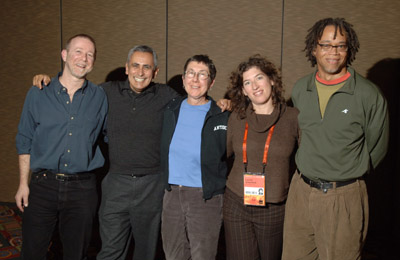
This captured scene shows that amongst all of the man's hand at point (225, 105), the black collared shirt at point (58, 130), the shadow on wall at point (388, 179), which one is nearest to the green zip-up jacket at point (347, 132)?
the man's hand at point (225, 105)

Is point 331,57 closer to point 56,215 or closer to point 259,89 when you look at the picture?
point 259,89

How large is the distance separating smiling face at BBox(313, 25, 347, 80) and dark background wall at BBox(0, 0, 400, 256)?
1.41m

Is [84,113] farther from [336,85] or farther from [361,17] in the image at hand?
[361,17]

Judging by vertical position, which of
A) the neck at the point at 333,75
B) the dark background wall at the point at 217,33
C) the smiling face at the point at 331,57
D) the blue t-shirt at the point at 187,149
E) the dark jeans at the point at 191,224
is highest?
the dark background wall at the point at 217,33

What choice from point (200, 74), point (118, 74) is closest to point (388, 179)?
point (200, 74)

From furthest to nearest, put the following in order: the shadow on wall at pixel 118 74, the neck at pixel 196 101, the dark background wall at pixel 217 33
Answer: the shadow on wall at pixel 118 74 < the dark background wall at pixel 217 33 < the neck at pixel 196 101

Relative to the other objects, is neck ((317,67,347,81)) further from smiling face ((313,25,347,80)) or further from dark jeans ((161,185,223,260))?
dark jeans ((161,185,223,260))

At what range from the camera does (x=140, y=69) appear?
212 centimetres

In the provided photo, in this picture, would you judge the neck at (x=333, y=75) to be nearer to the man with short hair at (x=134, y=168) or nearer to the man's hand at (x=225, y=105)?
the man's hand at (x=225, y=105)

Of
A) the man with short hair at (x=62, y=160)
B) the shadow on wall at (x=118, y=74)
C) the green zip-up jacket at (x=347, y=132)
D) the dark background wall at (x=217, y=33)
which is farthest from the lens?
the shadow on wall at (x=118, y=74)

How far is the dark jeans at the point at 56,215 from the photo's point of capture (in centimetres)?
192

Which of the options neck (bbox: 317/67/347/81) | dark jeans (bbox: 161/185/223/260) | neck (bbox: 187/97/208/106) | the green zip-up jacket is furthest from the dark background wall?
dark jeans (bbox: 161/185/223/260)

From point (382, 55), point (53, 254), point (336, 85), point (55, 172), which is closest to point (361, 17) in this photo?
point (382, 55)

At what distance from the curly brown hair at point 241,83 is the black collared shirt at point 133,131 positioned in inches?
21.6
